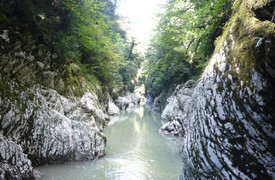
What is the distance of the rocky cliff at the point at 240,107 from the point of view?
2709mm

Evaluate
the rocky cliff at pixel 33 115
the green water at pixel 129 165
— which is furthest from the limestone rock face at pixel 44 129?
the green water at pixel 129 165

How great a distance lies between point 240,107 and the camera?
3.08 meters

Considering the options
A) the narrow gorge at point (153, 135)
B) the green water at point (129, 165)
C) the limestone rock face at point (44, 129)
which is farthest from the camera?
the green water at point (129, 165)

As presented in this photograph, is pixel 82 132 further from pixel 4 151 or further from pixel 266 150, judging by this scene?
pixel 266 150

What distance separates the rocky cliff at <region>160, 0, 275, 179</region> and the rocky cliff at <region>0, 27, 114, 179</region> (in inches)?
144

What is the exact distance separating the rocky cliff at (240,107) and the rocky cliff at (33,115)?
3.67 metres

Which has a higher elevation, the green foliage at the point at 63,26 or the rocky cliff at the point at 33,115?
the green foliage at the point at 63,26

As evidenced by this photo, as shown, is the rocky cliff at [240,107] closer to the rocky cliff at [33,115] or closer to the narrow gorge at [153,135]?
the narrow gorge at [153,135]

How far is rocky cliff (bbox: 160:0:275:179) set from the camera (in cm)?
271

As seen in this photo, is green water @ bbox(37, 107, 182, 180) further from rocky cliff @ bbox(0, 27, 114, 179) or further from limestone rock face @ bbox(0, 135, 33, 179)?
limestone rock face @ bbox(0, 135, 33, 179)

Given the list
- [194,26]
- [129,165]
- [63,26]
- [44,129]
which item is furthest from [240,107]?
[63,26]

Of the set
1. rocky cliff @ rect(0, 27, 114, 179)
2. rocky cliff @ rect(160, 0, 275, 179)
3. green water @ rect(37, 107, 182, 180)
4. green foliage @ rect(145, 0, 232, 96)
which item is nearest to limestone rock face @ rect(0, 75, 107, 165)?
rocky cliff @ rect(0, 27, 114, 179)

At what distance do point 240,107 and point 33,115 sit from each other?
17.3 feet

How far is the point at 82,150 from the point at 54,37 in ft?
16.2
